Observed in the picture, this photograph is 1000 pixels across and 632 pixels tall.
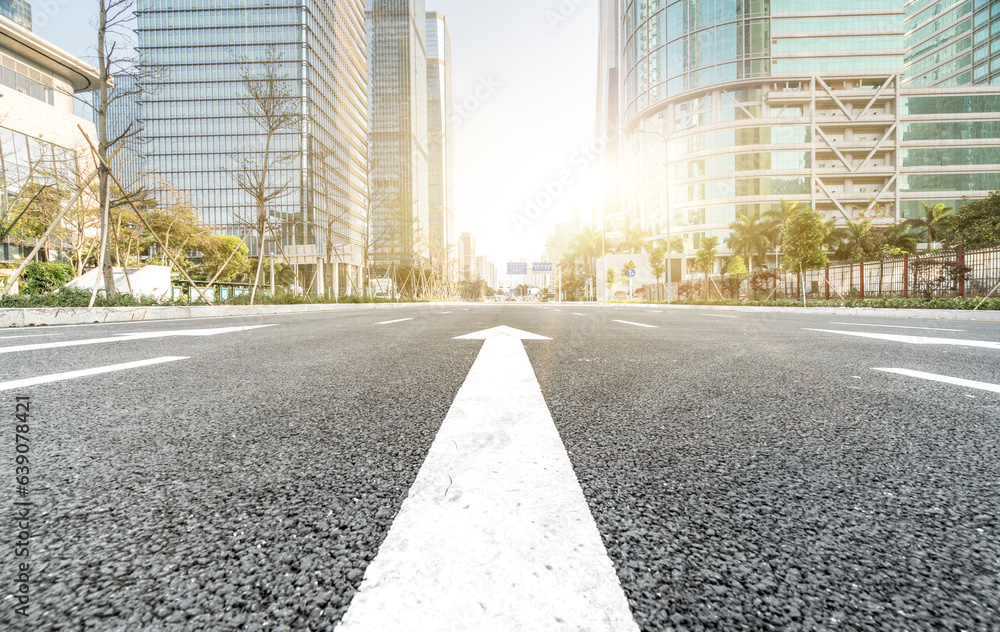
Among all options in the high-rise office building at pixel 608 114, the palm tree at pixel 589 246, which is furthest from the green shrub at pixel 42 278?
the high-rise office building at pixel 608 114

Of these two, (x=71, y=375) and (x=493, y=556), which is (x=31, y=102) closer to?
(x=71, y=375)

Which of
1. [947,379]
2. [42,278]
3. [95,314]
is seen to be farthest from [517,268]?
[947,379]

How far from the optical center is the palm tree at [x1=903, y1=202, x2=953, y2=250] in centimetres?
4844

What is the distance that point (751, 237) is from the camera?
2039 inches

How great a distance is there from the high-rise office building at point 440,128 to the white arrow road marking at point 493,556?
157 m

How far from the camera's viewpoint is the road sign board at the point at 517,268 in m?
70.8

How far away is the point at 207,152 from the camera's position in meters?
64.9

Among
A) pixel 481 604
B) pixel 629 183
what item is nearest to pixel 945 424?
pixel 481 604

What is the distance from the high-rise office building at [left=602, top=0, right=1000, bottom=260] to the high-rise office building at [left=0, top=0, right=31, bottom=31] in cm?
6174

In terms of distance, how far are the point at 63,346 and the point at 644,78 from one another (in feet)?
271

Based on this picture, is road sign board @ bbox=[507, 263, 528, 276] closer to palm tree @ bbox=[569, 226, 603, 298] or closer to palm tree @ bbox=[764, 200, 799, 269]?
palm tree @ bbox=[569, 226, 603, 298]

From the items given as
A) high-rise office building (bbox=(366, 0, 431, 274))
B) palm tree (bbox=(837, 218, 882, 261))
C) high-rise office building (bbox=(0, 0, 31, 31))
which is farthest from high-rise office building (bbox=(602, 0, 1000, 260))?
high-rise office building (bbox=(366, 0, 431, 274))

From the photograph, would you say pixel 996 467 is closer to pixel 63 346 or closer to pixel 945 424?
pixel 945 424

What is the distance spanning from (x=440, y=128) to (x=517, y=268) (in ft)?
400
